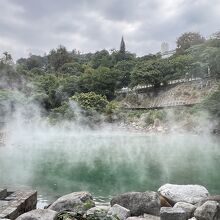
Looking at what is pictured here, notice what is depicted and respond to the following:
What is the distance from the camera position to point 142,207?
7.51 meters

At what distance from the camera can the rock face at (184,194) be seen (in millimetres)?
7996

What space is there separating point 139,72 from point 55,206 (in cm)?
3298

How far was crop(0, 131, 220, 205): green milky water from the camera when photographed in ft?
36.1

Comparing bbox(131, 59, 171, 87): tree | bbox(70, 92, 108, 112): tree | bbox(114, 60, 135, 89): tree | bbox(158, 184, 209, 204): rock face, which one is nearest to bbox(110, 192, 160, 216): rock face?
bbox(158, 184, 209, 204): rock face

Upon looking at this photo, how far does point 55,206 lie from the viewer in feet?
24.8

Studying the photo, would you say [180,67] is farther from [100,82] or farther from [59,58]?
[59,58]

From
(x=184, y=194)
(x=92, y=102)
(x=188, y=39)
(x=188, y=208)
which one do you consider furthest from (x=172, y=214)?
(x=188, y=39)

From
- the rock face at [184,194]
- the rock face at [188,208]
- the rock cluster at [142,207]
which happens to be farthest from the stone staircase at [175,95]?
the rock face at [188,208]

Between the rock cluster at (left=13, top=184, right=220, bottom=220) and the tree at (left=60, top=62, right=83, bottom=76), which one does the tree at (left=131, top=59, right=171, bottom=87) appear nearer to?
the tree at (left=60, top=62, right=83, bottom=76)

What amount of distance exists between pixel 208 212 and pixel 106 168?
7469 mm

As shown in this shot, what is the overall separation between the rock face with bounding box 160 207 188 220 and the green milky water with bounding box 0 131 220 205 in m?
3.31

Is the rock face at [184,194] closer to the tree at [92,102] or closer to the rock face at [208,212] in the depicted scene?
the rock face at [208,212]

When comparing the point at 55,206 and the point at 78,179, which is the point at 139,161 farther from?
the point at 55,206

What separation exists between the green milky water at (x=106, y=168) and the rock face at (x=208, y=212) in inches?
143
